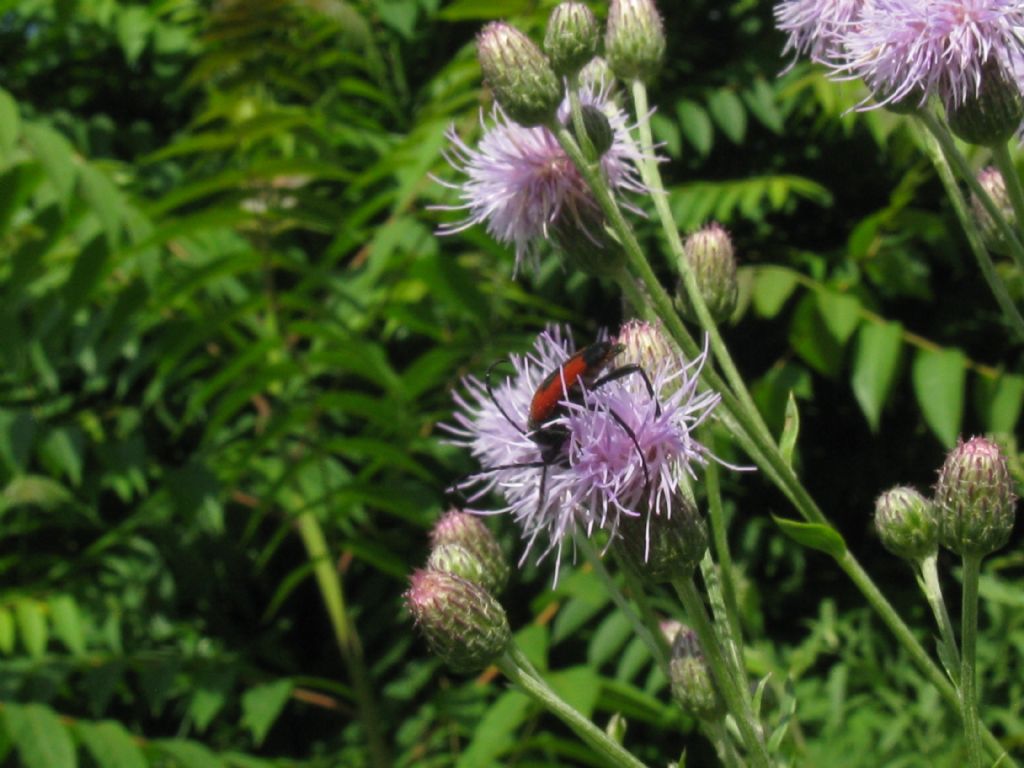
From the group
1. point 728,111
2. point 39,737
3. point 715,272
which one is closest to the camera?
point 715,272

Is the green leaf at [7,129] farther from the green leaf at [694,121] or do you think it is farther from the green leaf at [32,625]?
the green leaf at [694,121]

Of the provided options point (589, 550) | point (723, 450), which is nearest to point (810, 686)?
point (723, 450)

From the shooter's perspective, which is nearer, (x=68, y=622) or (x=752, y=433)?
(x=752, y=433)

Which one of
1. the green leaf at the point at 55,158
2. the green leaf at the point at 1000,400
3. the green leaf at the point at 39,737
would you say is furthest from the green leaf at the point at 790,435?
the green leaf at the point at 55,158

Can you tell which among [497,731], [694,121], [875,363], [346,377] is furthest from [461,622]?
[694,121]

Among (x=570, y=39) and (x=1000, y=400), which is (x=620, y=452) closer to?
(x=570, y=39)

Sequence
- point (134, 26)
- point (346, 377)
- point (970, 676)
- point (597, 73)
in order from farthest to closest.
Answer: point (134, 26), point (346, 377), point (597, 73), point (970, 676)

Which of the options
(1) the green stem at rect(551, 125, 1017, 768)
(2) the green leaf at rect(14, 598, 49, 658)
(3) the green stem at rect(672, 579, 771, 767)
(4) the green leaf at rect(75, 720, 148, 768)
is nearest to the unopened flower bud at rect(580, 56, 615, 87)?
(1) the green stem at rect(551, 125, 1017, 768)
